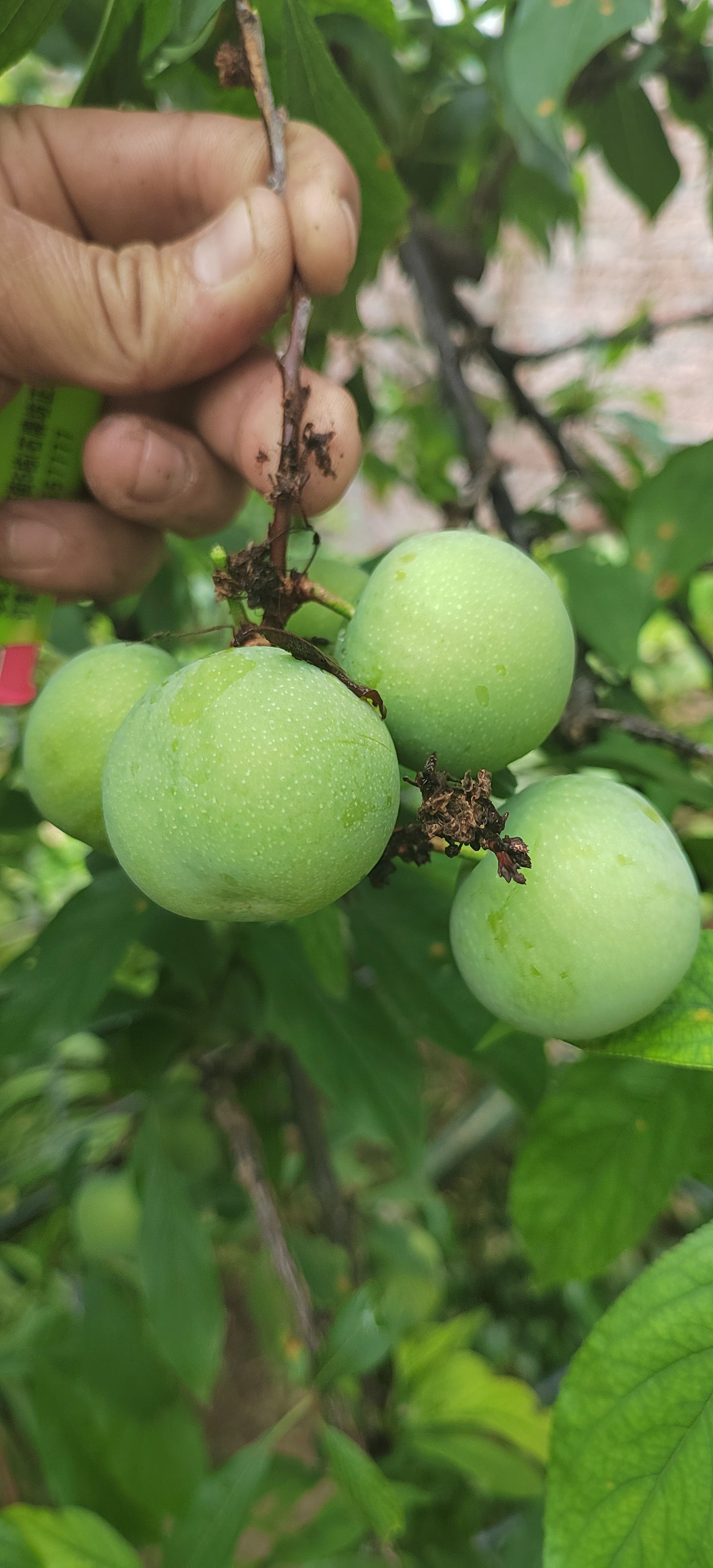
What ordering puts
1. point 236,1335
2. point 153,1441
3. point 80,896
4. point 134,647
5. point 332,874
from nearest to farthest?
1. point 332,874
2. point 134,647
3. point 80,896
4. point 153,1441
5. point 236,1335

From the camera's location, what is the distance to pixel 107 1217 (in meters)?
1.19

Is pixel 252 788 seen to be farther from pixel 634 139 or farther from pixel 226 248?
pixel 634 139

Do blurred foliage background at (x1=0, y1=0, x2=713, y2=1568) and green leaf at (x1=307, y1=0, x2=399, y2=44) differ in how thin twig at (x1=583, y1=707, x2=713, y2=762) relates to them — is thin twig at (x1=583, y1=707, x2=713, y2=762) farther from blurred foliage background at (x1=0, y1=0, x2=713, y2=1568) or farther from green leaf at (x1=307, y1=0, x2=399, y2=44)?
green leaf at (x1=307, y1=0, x2=399, y2=44)

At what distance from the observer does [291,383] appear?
44cm

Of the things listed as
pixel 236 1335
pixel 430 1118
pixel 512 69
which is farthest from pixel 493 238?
pixel 236 1335

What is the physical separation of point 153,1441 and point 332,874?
84 centimetres

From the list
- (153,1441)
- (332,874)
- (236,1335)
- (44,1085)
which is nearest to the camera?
(332,874)

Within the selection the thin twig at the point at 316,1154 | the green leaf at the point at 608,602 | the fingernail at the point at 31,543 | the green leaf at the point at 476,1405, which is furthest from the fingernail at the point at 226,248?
the green leaf at the point at 476,1405

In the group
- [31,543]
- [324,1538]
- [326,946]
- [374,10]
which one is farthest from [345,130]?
[324,1538]

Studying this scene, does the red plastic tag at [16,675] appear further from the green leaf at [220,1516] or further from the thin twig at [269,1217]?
the green leaf at [220,1516]

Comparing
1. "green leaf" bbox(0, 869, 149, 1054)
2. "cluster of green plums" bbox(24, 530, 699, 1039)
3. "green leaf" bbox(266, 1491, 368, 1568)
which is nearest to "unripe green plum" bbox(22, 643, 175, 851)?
"cluster of green plums" bbox(24, 530, 699, 1039)

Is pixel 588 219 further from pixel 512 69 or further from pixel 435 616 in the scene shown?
pixel 435 616

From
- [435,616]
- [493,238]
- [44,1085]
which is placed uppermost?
[493,238]

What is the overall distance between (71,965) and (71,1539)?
41 centimetres
